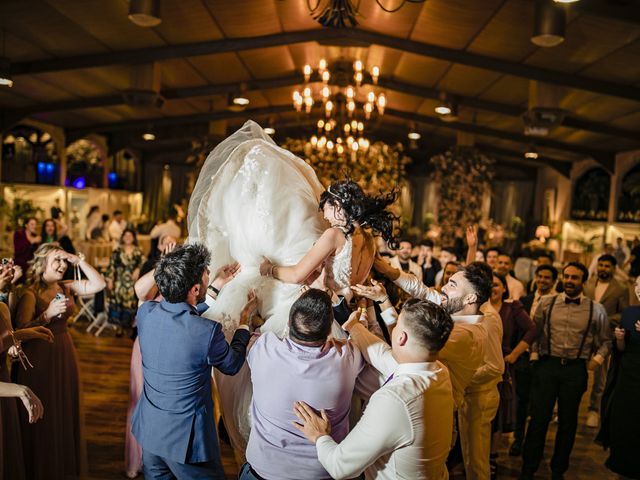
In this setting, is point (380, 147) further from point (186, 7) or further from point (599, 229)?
point (599, 229)

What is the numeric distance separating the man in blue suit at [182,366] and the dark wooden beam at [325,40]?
5613 mm

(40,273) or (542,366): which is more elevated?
(40,273)

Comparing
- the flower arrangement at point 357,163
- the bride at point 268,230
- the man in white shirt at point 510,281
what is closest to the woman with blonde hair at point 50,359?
the bride at point 268,230

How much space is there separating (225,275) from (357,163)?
6.64m

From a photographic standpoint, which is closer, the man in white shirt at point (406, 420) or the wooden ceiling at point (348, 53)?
the man in white shirt at point (406, 420)

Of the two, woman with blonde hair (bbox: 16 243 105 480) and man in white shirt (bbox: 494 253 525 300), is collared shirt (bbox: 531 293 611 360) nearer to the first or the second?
man in white shirt (bbox: 494 253 525 300)

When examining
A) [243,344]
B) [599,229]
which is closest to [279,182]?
[243,344]

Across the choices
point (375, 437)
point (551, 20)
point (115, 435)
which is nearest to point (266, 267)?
point (375, 437)

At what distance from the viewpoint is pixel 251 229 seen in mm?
2471

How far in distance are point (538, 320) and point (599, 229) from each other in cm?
864

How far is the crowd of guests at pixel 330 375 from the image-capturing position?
1.80 m

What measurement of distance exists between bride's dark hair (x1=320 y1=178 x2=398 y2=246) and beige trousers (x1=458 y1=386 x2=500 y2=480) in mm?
1057

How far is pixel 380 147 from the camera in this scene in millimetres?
9523

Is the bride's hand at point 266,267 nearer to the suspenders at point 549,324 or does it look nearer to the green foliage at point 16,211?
the suspenders at point 549,324
